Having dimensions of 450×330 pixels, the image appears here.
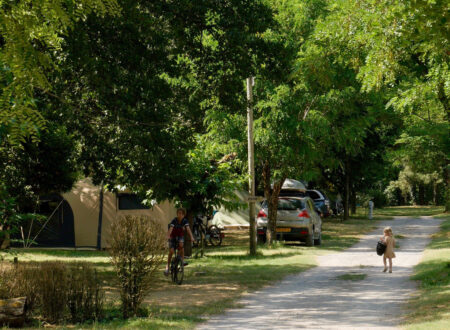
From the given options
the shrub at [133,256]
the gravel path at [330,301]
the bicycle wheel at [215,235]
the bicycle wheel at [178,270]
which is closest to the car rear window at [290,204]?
the bicycle wheel at [215,235]

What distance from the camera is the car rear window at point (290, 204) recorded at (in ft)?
75.9

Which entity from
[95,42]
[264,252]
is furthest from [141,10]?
[264,252]

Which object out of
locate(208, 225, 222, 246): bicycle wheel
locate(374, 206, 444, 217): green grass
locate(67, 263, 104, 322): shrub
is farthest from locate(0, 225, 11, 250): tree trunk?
locate(374, 206, 444, 217): green grass

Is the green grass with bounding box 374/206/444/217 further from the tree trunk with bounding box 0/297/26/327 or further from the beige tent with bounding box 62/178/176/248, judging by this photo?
the tree trunk with bounding box 0/297/26/327

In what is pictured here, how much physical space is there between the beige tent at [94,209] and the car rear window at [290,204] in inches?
165

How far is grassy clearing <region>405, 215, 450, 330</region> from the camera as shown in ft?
28.8

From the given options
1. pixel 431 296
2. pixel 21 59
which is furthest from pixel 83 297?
pixel 431 296

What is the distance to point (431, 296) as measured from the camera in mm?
11109

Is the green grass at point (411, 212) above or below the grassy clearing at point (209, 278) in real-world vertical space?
above

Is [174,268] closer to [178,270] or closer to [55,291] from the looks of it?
[178,270]

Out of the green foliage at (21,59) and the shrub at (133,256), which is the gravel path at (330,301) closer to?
the shrub at (133,256)

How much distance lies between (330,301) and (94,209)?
14.9m

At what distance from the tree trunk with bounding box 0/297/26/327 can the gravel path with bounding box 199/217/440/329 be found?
259cm

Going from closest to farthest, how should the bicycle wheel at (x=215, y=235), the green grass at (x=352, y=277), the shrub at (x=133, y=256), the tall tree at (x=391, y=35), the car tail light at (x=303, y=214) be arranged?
the tall tree at (x=391, y=35) < the shrub at (x=133, y=256) < the green grass at (x=352, y=277) < the car tail light at (x=303, y=214) < the bicycle wheel at (x=215, y=235)
